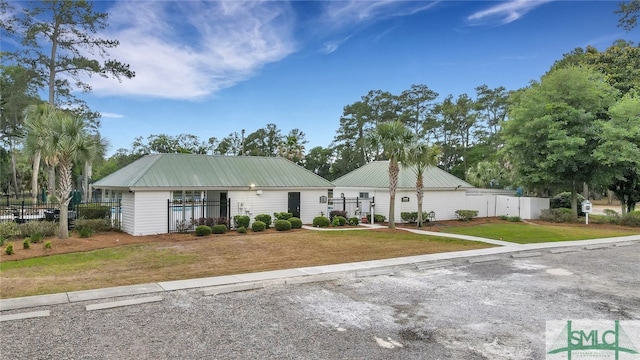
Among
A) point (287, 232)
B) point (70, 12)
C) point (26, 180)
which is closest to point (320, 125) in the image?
point (70, 12)

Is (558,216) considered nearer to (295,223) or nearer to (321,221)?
(321,221)

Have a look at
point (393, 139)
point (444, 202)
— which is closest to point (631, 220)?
point (444, 202)

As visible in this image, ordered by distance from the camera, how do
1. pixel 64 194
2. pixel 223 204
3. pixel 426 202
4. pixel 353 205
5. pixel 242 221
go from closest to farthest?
pixel 64 194 → pixel 242 221 → pixel 223 204 → pixel 426 202 → pixel 353 205

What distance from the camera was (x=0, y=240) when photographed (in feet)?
46.6

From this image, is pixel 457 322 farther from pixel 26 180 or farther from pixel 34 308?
pixel 26 180

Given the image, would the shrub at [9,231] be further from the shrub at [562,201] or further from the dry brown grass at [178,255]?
the shrub at [562,201]

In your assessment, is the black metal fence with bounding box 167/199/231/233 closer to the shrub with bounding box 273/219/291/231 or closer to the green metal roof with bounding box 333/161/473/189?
the shrub with bounding box 273/219/291/231

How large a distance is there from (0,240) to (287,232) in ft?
38.1

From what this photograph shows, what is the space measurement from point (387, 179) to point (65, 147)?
18.6m

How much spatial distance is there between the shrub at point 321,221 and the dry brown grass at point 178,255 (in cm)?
289

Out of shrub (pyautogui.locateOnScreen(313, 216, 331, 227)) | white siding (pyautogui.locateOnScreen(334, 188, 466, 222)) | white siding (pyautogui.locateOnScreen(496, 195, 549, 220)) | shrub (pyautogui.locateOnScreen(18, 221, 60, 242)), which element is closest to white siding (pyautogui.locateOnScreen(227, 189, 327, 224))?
shrub (pyautogui.locateOnScreen(313, 216, 331, 227))

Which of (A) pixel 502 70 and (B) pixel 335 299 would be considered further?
(A) pixel 502 70

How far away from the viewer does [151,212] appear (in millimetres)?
18375

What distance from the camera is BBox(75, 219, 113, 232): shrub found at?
18.5 m
